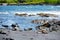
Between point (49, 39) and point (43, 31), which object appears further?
point (43, 31)

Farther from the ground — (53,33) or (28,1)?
(53,33)

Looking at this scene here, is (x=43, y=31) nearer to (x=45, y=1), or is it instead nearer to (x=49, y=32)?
(x=49, y=32)

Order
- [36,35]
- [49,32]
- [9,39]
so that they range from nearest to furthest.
→ [9,39] → [36,35] → [49,32]

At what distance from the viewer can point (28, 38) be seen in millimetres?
27547

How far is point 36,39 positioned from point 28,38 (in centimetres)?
101

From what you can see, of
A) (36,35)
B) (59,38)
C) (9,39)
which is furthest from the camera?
(36,35)

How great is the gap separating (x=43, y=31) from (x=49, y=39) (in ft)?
14.2

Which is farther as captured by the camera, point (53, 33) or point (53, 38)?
point (53, 33)

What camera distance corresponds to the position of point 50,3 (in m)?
132

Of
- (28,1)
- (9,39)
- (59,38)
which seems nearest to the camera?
(9,39)

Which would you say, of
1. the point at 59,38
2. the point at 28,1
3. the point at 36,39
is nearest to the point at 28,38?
the point at 36,39

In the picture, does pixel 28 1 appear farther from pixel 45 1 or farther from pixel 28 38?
pixel 28 38

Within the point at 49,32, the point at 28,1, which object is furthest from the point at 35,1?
the point at 49,32

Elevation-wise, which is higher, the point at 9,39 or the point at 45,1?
the point at 9,39
